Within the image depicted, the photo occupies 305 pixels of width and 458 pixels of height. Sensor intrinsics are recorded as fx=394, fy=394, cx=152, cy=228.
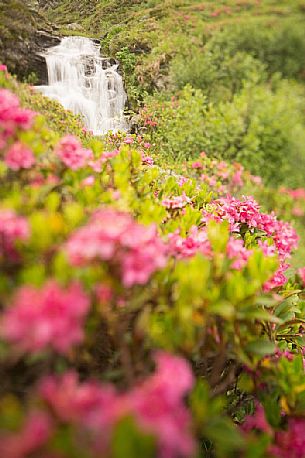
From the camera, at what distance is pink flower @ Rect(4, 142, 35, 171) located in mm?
1093

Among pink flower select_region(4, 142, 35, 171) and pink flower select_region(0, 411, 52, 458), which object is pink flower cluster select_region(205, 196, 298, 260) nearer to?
pink flower select_region(4, 142, 35, 171)

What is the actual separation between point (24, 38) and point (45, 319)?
2.29 metres

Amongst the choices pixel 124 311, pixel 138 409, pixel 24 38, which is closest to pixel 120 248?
pixel 124 311

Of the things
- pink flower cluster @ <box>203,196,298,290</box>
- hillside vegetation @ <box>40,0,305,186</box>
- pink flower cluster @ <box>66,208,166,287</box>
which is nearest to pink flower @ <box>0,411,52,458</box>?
pink flower cluster @ <box>66,208,166,287</box>

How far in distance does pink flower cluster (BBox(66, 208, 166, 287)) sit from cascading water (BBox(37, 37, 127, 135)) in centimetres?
193

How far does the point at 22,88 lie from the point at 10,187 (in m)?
1.22

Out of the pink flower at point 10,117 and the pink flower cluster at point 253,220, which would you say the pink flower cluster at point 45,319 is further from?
the pink flower cluster at point 253,220

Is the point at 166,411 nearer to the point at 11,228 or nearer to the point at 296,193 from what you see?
the point at 11,228

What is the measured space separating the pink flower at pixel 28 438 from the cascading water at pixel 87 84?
2.23m

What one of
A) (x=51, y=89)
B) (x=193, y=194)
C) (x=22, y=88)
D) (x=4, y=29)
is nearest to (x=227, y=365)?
(x=193, y=194)

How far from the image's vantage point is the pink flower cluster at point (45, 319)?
2.19 ft

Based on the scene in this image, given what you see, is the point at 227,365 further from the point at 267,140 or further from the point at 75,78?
the point at 267,140

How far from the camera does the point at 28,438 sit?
635 mm

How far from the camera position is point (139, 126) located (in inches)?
126
